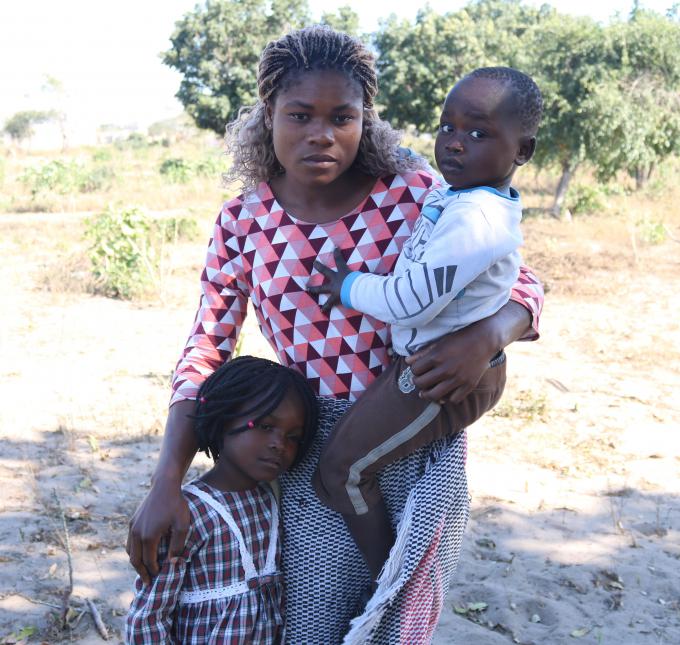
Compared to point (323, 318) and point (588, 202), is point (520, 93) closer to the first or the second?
point (323, 318)

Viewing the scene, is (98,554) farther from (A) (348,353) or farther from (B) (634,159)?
(B) (634,159)

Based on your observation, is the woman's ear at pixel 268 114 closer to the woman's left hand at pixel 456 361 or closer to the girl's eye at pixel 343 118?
the girl's eye at pixel 343 118

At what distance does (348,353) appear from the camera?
62.7 inches

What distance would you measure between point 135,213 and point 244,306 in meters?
6.45

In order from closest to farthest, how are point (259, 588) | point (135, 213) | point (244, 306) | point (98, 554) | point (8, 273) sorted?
point (259, 588), point (244, 306), point (98, 554), point (135, 213), point (8, 273)

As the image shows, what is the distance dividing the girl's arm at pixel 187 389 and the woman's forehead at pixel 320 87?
280 millimetres

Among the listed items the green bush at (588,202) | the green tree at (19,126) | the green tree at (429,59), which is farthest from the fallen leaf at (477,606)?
the green tree at (19,126)

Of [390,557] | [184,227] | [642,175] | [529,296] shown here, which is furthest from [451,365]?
[642,175]

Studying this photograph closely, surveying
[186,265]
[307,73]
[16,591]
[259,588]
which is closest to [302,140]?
[307,73]

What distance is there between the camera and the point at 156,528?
1.48 meters

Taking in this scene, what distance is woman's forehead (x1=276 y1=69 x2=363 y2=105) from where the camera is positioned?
152cm

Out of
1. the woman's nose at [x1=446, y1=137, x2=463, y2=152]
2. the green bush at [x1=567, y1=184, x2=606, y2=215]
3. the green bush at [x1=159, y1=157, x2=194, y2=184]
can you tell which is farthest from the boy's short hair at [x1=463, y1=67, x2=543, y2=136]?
the green bush at [x1=159, y1=157, x2=194, y2=184]

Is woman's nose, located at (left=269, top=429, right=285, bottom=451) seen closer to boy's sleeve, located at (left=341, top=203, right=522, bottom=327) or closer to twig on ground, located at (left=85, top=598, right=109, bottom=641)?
boy's sleeve, located at (left=341, top=203, right=522, bottom=327)

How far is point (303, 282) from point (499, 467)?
3015mm
